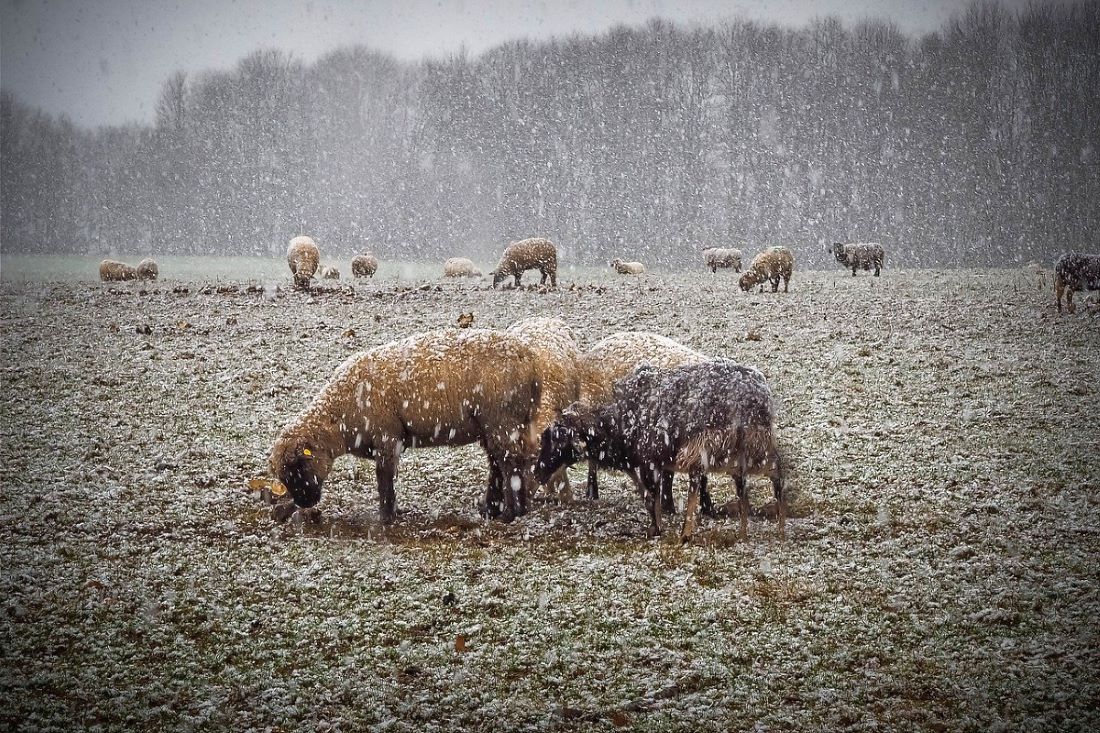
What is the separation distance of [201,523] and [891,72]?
5109 centimetres

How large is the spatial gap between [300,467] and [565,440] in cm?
284

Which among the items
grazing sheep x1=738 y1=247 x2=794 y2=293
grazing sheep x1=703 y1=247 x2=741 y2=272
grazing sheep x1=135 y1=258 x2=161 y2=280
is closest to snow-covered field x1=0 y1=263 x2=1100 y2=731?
grazing sheep x1=738 y1=247 x2=794 y2=293

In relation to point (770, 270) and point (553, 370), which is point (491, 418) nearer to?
point (553, 370)

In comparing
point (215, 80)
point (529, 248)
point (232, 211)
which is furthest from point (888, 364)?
point (215, 80)

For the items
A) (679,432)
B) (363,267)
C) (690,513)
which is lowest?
(690,513)

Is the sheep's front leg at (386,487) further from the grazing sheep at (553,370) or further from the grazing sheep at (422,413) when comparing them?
the grazing sheep at (553,370)

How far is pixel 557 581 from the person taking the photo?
7211 millimetres

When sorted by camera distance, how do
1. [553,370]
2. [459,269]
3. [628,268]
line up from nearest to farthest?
[553,370] < [628,268] < [459,269]

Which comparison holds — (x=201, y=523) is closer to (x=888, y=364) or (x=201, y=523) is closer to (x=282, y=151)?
(x=888, y=364)

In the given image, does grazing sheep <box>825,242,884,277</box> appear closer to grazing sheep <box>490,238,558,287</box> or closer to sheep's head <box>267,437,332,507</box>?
grazing sheep <box>490,238,558,287</box>

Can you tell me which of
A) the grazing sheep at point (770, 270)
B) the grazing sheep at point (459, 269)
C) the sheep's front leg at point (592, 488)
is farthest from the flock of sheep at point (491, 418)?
the grazing sheep at point (459, 269)

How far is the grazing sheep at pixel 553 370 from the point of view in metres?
9.00

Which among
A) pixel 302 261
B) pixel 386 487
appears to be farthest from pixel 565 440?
pixel 302 261

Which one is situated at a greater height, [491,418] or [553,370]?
[553,370]
